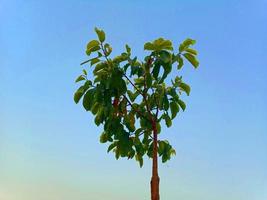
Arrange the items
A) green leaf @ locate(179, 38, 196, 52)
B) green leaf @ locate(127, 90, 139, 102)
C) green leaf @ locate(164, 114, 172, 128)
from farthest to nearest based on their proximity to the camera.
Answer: green leaf @ locate(127, 90, 139, 102), green leaf @ locate(164, 114, 172, 128), green leaf @ locate(179, 38, 196, 52)

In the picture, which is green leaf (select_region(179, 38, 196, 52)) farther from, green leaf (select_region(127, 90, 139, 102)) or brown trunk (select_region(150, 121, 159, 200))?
brown trunk (select_region(150, 121, 159, 200))

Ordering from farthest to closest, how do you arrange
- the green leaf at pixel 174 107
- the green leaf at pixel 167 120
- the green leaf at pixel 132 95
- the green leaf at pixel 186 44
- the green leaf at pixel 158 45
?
the green leaf at pixel 132 95 → the green leaf at pixel 167 120 → the green leaf at pixel 174 107 → the green leaf at pixel 186 44 → the green leaf at pixel 158 45

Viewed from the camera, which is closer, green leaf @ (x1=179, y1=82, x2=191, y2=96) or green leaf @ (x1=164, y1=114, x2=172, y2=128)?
green leaf @ (x1=179, y1=82, x2=191, y2=96)

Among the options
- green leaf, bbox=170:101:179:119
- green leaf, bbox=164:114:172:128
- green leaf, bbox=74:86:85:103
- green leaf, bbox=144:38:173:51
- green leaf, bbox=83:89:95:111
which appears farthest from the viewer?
green leaf, bbox=164:114:172:128

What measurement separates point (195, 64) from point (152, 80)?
1058mm

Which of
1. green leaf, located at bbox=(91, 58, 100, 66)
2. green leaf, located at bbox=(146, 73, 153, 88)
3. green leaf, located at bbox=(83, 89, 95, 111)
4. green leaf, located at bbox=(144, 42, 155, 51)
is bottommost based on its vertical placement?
green leaf, located at bbox=(83, 89, 95, 111)

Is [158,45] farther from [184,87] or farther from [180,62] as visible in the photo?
[184,87]

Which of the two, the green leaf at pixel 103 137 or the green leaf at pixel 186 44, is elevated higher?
the green leaf at pixel 186 44

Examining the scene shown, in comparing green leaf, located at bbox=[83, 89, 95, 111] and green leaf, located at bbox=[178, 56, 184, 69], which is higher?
green leaf, located at bbox=[178, 56, 184, 69]

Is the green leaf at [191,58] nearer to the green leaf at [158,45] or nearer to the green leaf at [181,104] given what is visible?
the green leaf at [158,45]

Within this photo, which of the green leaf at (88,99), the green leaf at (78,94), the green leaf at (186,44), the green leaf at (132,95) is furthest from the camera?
the green leaf at (132,95)

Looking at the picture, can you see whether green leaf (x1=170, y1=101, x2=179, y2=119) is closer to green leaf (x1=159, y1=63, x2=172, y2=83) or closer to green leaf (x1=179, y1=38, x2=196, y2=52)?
green leaf (x1=159, y1=63, x2=172, y2=83)

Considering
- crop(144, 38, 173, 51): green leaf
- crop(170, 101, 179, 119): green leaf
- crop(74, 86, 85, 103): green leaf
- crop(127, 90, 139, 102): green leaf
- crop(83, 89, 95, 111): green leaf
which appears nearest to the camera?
crop(144, 38, 173, 51): green leaf

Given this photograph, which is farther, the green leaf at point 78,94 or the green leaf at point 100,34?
the green leaf at point 78,94
